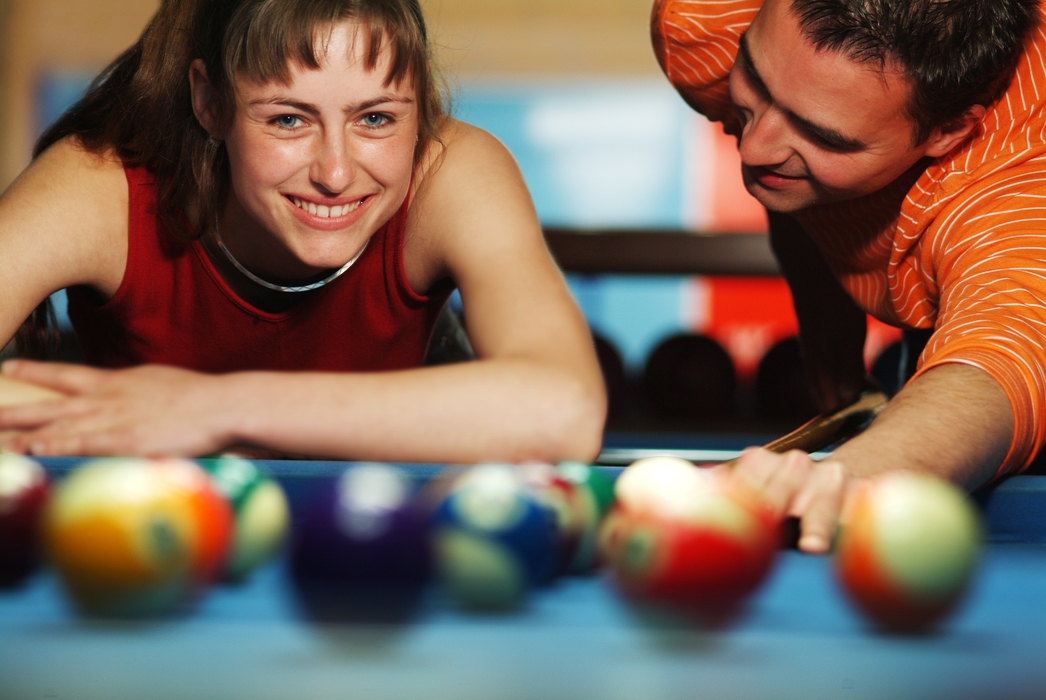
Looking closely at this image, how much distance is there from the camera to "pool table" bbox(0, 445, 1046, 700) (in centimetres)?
63

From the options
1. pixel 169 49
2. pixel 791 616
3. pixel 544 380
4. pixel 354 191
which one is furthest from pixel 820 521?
pixel 169 49

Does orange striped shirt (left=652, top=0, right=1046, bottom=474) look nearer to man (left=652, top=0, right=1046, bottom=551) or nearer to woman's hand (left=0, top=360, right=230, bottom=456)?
man (left=652, top=0, right=1046, bottom=551)

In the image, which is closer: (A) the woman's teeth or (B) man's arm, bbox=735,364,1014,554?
(B) man's arm, bbox=735,364,1014,554

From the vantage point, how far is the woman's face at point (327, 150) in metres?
1.43

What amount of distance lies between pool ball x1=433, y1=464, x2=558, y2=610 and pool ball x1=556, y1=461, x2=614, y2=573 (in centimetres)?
8

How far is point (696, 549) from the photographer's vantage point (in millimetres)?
792

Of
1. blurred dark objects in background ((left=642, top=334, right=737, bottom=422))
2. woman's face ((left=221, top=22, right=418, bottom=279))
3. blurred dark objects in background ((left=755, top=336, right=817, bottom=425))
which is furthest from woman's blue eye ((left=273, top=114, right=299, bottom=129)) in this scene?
blurred dark objects in background ((left=755, top=336, right=817, bottom=425))

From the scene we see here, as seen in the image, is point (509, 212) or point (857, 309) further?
point (857, 309)

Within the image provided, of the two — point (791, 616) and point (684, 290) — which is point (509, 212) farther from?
point (684, 290)

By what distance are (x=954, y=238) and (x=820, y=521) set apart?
2.52ft

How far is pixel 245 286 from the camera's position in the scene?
70.7 inches

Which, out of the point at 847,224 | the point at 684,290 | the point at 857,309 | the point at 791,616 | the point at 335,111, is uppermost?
the point at 335,111

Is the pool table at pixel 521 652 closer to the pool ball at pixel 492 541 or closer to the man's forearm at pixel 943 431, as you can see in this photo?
the pool ball at pixel 492 541

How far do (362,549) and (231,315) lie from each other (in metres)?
1.01
